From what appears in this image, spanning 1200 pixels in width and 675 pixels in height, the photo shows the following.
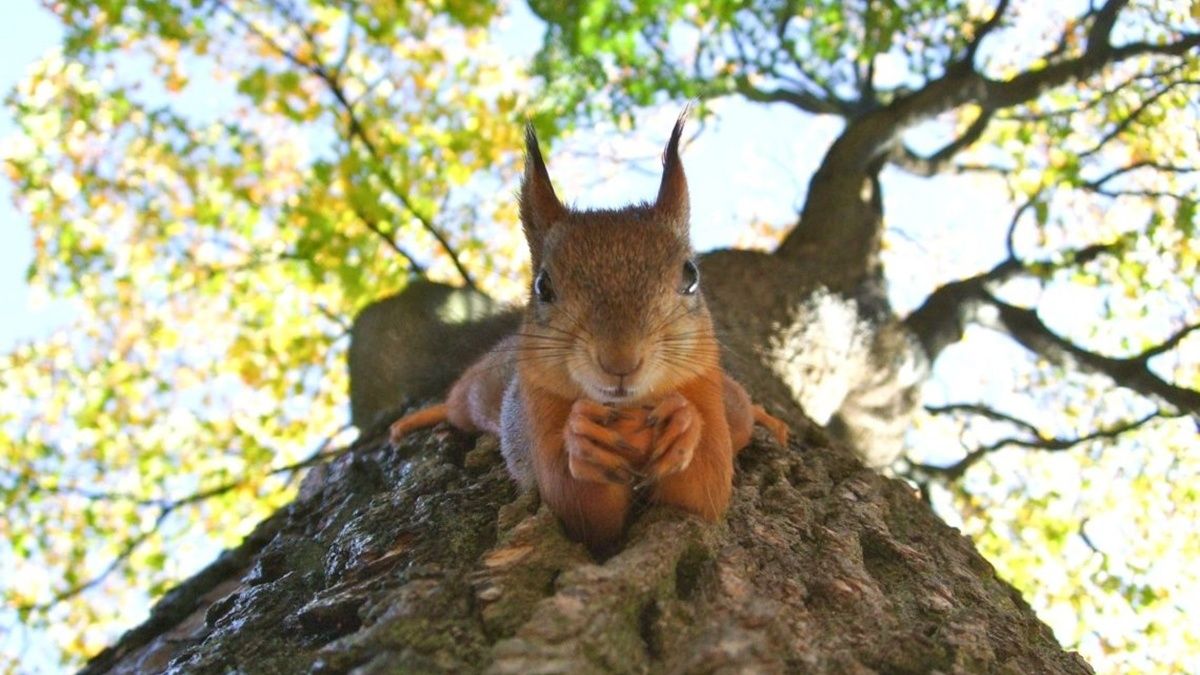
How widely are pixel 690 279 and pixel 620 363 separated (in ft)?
1.67

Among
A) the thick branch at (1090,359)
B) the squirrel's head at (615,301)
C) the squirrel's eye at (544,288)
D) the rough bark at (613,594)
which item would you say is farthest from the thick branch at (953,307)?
the squirrel's eye at (544,288)

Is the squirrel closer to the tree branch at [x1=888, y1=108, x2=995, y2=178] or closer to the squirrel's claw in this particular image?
the squirrel's claw

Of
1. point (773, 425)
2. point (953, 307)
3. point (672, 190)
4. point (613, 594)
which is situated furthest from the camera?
point (953, 307)

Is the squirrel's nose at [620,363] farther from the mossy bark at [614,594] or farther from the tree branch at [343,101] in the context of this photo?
the tree branch at [343,101]

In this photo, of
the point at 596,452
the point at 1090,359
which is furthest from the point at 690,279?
the point at 1090,359

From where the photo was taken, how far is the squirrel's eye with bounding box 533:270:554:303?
2104mm

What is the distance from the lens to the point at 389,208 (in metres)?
5.45

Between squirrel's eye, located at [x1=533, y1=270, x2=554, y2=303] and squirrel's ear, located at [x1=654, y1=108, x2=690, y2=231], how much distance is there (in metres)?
0.38

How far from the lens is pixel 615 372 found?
5.71 ft

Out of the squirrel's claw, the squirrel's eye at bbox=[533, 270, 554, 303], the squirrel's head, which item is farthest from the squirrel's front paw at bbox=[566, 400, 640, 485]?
the squirrel's eye at bbox=[533, 270, 554, 303]

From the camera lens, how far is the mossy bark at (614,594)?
1396 mm

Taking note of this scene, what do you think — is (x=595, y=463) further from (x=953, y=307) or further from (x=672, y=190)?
(x=953, y=307)

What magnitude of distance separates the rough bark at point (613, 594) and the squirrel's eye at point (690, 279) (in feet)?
1.75

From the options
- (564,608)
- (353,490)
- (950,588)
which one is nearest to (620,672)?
(564,608)
